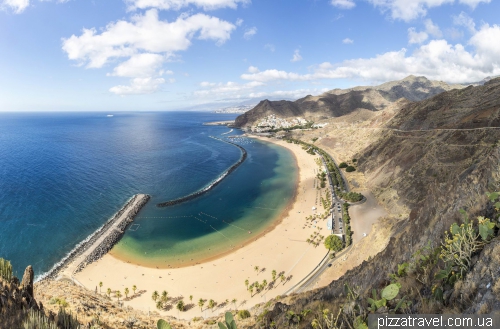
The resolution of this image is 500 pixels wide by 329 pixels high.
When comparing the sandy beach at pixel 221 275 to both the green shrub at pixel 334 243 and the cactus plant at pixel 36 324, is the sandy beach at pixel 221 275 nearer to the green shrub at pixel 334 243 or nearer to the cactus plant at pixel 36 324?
the green shrub at pixel 334 243

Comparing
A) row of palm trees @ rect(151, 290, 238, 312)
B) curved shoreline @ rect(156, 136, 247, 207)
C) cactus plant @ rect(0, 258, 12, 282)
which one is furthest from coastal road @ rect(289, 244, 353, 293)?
curved shoreline @ rect(156, 136, 247, 207)

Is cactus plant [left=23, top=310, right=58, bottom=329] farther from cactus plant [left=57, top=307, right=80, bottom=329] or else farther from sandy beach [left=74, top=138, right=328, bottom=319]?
sandy beach [left=74, top=138, right=328, bottom=319]

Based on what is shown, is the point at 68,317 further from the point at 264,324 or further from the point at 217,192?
the point at 217,192

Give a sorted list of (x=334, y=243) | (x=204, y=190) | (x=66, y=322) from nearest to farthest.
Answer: (x=66, y=322) < (x=334, y=243) < (x=204, y=190)

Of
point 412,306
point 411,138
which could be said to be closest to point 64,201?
point 412,306

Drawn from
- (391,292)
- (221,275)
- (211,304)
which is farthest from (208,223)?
(391,292)

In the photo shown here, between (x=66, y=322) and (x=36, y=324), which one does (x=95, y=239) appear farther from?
(x=36, y=324)
